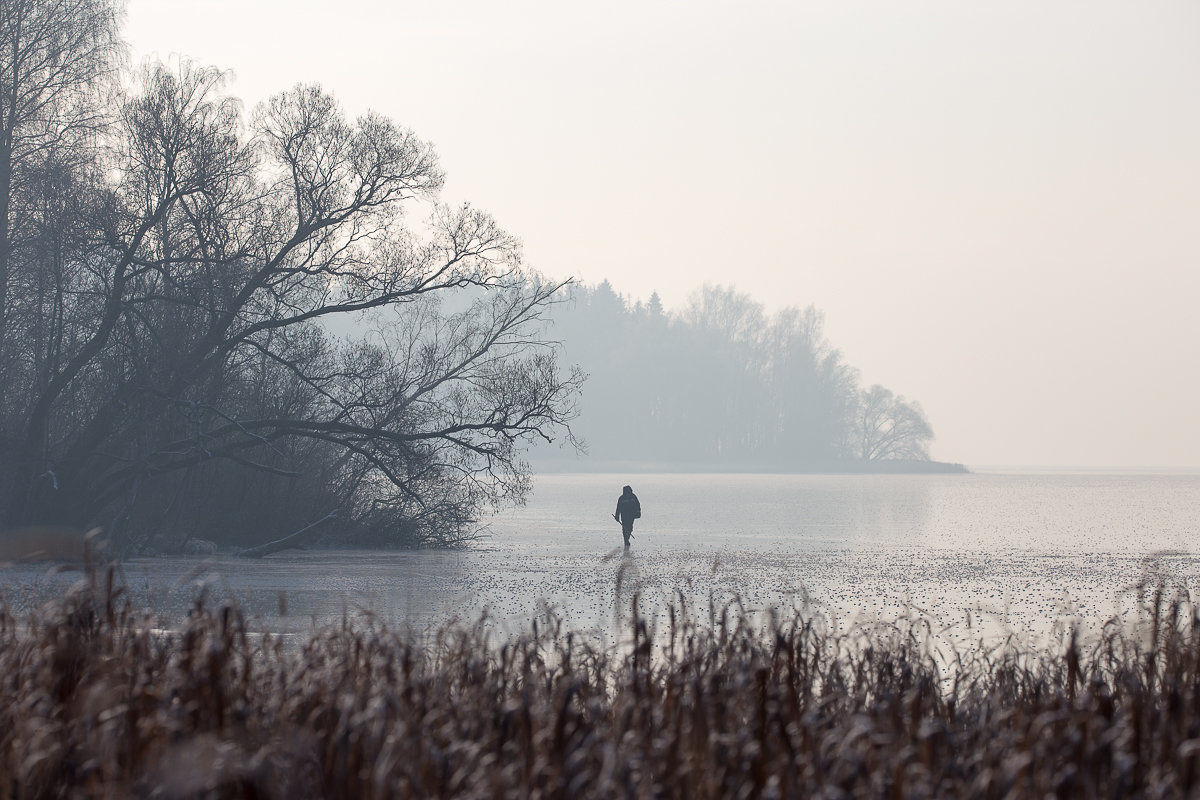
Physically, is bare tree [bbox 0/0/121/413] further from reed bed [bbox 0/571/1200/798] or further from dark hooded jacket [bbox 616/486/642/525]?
reed bed [bbox 0/571/1200/798]

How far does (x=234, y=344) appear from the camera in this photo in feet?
87.4

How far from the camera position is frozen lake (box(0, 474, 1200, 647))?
15867mm

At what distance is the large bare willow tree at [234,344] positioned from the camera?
83.1ft

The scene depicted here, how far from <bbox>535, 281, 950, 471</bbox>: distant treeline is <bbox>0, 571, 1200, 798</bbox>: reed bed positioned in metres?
135

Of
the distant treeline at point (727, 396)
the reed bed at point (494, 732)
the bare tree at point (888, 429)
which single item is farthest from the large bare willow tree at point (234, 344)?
the bare tree at point (888, 429)

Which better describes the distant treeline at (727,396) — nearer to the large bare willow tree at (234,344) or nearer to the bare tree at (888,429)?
the bare tree at (888,429)

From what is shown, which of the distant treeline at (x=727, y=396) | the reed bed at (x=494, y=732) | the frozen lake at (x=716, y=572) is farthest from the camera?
the distant treeline at (x=727, y=396)

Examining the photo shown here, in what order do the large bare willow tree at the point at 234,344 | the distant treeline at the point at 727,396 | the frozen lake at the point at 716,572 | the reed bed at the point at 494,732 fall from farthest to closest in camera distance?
the distant treeline at the point at 727,396 < the large bare willow tree at the point at 234,344 < the frozen lake at the point at 716,572 < the reed bed at the point at 494,732

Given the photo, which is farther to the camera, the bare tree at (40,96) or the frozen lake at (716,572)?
the bare tree at (40,96)

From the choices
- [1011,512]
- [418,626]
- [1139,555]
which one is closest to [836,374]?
[1011,512]

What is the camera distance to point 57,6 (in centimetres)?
2722

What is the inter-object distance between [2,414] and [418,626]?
15.6m

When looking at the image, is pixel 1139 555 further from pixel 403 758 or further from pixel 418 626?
pixel 403 758

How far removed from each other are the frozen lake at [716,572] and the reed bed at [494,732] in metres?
0.71
